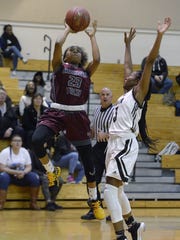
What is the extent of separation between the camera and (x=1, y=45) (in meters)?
15.6

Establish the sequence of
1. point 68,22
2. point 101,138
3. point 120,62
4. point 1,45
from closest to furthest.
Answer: point 68,22 → point 101,138 → point 1,45 → point 120,62

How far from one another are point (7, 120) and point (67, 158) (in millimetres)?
1402

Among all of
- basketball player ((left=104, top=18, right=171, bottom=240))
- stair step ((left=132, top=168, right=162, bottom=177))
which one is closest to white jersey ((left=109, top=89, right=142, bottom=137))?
basketball player ((left=104, top=18, right=171, bottom=240))

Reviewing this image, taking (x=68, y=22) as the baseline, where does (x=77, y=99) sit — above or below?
below

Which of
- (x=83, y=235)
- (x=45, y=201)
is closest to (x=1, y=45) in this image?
(x=45, y=201)

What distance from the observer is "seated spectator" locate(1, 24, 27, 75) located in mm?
15312

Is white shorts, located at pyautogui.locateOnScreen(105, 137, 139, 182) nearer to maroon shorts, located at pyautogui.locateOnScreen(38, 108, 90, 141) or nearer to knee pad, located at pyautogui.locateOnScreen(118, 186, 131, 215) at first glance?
knee pad, located at pyautogui.locateOnScreen(118, 186, 131, 215)

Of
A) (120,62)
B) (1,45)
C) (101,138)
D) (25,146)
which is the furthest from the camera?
(120,62)

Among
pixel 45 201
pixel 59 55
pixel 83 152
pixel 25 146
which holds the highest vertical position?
pixel 59 55

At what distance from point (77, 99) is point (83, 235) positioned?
1.74 m

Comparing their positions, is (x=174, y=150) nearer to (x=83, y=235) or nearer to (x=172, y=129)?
(x=172, y=129)

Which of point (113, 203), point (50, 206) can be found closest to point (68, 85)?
point (113, 203)

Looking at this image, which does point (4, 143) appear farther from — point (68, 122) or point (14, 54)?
point (68, 122)

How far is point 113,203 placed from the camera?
256 inches
